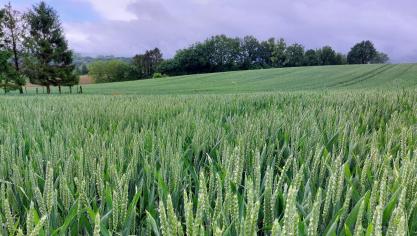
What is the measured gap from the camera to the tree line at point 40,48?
3666cm

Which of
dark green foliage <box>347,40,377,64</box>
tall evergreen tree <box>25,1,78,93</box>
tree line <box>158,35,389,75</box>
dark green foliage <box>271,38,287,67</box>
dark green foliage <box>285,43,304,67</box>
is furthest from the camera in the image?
dark green foliage <box>347,40,377,64</box>

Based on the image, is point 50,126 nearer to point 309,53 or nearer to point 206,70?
point 206,70

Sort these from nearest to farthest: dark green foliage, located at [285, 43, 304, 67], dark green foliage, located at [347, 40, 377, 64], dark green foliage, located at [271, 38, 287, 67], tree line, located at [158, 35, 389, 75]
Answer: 1. tree line, located at [158, 35, 389, 75]
2. dark green foliage, located at [285, 43, 304, 67]
3. dark green foliage, located at [271, 38, 287, 67]
4. dark green foliage, located at [347, 40, 377, 64]

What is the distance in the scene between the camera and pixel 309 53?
332 feet

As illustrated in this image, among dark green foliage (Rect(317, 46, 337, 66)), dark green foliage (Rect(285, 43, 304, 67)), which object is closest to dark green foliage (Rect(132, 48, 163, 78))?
dark green foliage (Rect(285, 43, 304, 67))

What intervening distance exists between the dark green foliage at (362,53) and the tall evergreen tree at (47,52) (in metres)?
98.3

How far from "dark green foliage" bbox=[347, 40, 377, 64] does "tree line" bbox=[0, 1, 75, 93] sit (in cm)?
9848

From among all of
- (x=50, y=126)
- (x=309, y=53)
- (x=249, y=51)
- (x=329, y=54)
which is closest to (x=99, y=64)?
(x=249, y=51)

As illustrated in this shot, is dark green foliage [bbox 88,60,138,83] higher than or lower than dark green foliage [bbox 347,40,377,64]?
lower

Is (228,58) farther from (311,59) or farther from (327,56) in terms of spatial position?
(327,56)

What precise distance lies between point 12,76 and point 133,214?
37.1m

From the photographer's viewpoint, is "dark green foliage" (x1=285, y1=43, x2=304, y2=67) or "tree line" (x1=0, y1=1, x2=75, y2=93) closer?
"tree line" (x1=0, y1=1, x2=75, y2=93)

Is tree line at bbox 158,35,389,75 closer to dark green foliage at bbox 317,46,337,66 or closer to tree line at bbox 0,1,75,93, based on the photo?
dark green foliage at bbox 317,46,337,66

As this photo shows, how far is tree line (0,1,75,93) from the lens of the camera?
3666 cm
